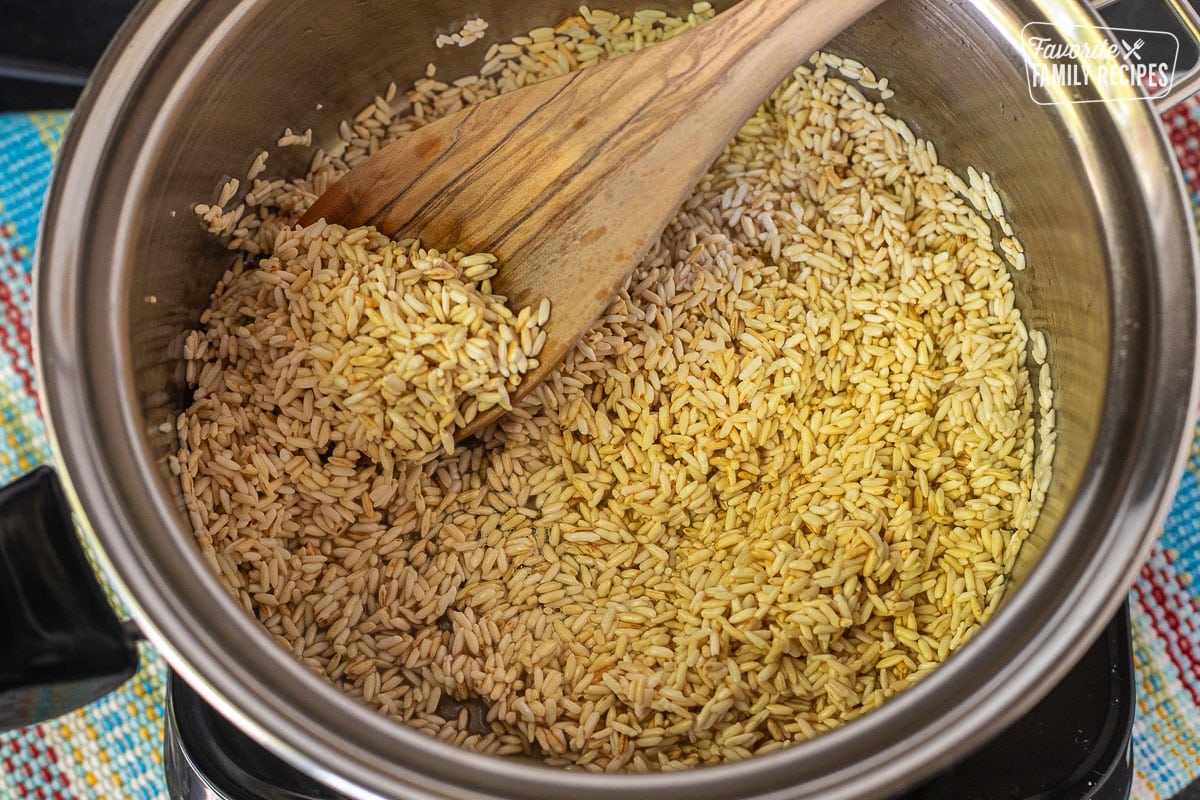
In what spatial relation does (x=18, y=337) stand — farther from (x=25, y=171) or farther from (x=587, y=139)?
(x=587, y=139)

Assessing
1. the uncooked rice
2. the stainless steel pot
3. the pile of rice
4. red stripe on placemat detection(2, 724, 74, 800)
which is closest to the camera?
the stainless steel pot

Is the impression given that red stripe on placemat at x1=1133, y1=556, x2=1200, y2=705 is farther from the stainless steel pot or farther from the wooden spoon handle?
the wooden spoon handle

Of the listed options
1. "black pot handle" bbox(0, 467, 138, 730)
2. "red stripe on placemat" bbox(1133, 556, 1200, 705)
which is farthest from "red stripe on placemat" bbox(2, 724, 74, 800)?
"red stripe on placemat" bbox(1133, 556, 1200, 705)

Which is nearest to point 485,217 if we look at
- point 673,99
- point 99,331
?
point 673,99

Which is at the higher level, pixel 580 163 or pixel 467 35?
pixel 467 35

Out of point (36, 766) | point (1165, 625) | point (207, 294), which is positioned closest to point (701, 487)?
point (207, 294)

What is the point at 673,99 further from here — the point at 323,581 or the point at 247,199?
the point at 323,581
